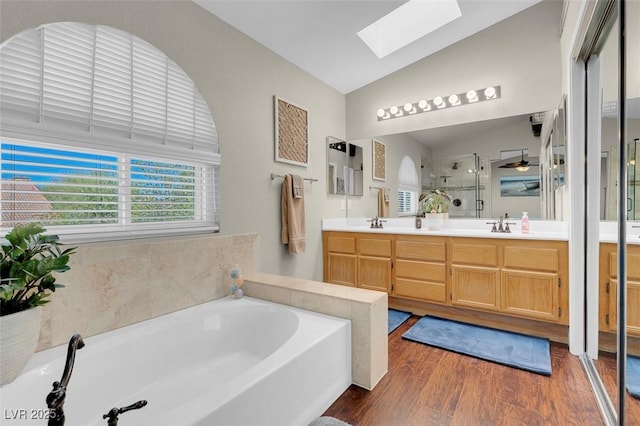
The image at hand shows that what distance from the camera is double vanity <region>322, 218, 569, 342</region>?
2.32 meters

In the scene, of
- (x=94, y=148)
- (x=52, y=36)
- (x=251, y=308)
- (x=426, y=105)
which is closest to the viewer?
(x=52, y=36)

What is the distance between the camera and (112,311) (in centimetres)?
177

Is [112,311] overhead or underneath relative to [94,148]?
underneath

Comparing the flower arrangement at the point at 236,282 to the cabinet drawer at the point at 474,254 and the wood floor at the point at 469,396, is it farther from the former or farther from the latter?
the cabinet drawer at the point at 474,254

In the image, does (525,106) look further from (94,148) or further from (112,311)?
(112,311)

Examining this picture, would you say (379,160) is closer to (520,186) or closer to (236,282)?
(520,186)

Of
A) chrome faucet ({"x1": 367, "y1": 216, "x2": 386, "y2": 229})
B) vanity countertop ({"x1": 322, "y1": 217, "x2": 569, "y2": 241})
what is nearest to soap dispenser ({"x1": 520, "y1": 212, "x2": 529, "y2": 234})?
vanity countertop ({"x1": 322, "y1": 217, "x2": 569, "y2": 241})

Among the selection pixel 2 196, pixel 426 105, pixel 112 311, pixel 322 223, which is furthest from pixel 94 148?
pixel 426 105

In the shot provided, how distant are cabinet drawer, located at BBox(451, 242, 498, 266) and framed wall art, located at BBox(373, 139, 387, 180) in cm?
127

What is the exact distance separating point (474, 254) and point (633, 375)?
131 centimetres

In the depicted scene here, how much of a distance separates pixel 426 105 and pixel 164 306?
3.09 metres

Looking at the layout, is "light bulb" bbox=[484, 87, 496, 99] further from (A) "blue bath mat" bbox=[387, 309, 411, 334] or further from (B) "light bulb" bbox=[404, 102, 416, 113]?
(A) "blue bath mat" bbox=[387, 309, 411, 334]

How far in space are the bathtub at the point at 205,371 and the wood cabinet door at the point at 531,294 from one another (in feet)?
4.82

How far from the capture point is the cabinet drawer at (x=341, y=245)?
3.34 metres
